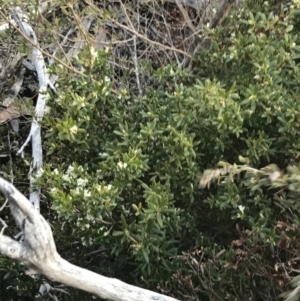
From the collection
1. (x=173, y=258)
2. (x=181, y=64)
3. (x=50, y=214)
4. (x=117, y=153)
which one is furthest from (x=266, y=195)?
Result: (x=50, y=214)

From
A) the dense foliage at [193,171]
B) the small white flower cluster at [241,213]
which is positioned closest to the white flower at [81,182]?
the dense foliage at [193,171]

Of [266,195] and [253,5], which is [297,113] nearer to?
[266,195]

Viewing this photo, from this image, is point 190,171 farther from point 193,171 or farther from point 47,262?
point 47,262

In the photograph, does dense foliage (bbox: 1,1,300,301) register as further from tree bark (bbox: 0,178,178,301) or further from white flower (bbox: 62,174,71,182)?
tree bark (bbox: 0,178,178,301)

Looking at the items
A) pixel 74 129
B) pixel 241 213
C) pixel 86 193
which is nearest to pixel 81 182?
pixel 86 193

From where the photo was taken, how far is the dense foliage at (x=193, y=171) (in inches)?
109

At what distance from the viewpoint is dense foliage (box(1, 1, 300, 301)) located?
109 inches

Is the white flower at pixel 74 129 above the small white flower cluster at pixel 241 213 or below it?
above

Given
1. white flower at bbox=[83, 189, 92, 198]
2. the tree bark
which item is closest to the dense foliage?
white flower at bbox=[83, 189, 92, 198]

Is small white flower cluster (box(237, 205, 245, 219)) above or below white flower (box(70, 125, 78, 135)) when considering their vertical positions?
below

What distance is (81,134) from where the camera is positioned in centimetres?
311

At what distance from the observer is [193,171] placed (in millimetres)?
2895

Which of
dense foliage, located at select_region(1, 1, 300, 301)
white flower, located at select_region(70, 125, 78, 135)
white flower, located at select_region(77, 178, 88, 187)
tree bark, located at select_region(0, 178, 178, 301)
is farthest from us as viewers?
white flower, located at select_region(70, 125, 78, 135)

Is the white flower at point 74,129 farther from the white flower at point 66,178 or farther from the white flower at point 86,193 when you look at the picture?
the white flower at point 86,193
